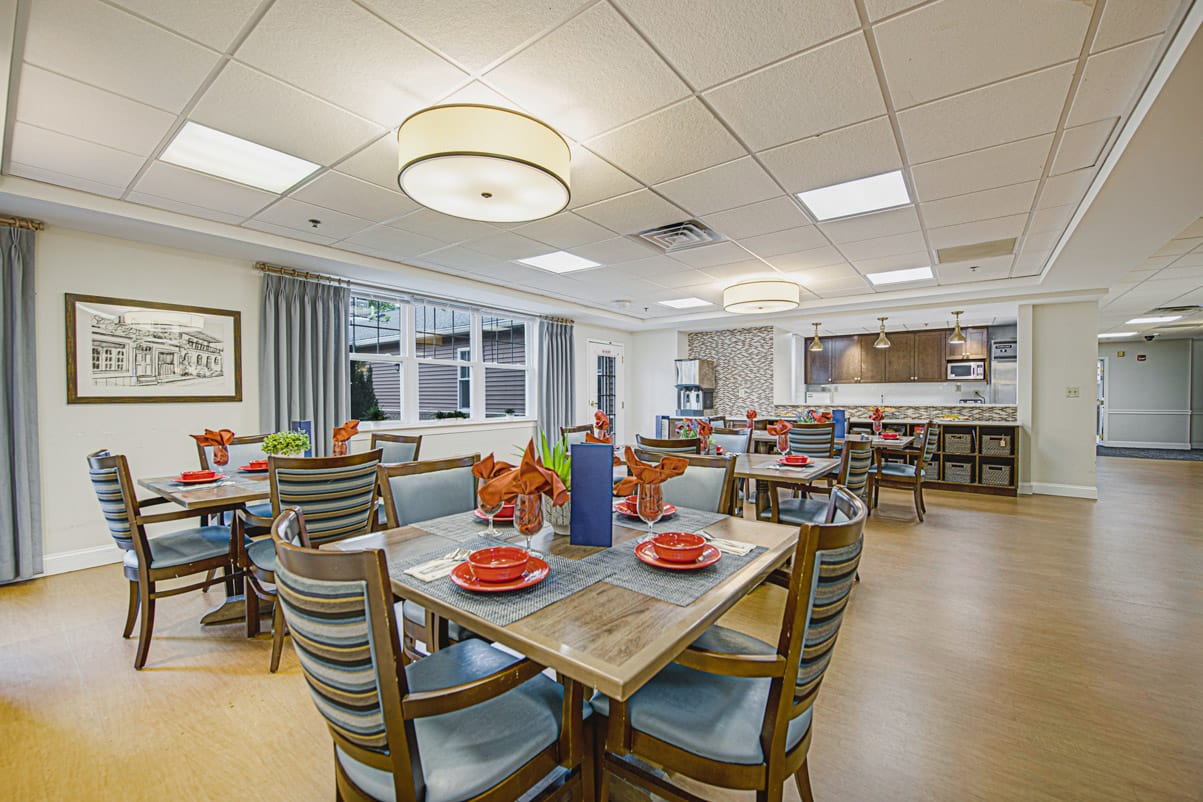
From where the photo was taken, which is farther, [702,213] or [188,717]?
[702,213]

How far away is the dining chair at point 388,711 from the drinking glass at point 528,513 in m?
0.45

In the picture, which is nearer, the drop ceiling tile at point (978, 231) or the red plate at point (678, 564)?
the red plate at point (678, 564)

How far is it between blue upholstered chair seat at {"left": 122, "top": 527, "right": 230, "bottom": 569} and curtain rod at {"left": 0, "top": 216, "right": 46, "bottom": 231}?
8.06 ft

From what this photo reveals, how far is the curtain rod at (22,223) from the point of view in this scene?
3.32m

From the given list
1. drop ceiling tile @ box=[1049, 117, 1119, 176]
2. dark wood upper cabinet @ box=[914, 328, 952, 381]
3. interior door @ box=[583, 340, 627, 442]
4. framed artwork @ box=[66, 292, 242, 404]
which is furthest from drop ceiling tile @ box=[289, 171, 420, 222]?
dark wood upper cabinet @ box=[914, 328, 952, 381]

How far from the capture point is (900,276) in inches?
211

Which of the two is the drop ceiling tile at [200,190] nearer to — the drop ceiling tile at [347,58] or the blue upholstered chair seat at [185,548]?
the drop ceiling tile at [347,58]

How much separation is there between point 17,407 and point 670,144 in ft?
14.9

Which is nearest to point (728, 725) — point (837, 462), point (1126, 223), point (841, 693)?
point (841, 693)

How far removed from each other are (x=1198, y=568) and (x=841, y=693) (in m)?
3.70

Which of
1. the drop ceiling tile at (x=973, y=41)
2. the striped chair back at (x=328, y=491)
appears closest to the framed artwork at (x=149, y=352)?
the striped chair back at (x=328, y=491)

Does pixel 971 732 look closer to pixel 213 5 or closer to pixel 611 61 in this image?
pixel 611 61

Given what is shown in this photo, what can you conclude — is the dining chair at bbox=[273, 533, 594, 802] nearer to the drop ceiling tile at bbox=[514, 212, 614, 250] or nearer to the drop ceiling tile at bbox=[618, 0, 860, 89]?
the drop ceiling tile at bbox=[618, 0, 860, 89]

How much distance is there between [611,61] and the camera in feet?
6.44
